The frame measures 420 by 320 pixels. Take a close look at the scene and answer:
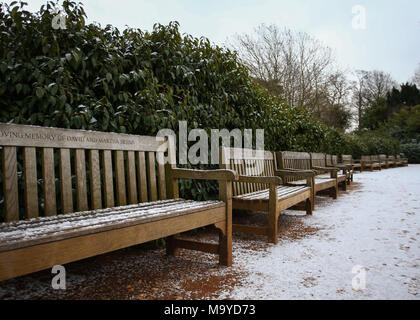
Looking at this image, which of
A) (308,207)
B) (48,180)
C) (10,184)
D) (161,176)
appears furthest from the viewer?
(308,207)

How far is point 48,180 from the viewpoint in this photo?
1951mm

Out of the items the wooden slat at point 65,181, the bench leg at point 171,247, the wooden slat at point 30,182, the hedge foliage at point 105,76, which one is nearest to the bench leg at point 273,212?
the hedge foliage at point 105,76

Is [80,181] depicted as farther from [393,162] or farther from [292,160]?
[393,162]

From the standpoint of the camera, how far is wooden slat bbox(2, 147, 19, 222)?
1.75 meters

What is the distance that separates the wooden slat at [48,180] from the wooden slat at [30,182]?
0.23 ft

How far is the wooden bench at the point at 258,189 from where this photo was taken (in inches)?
126

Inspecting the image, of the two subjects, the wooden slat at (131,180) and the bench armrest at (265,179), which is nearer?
the wooden slat at (131,180)

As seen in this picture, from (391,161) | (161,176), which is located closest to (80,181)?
(161,176)

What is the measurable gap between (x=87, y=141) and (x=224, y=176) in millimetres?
1074

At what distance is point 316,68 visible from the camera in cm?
1686

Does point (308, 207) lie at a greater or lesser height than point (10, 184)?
lesser

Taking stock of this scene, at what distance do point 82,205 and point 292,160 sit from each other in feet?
14.2

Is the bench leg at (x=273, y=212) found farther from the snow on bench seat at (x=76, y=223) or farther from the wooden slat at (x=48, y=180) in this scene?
the wooden slat at (x=48, y=180)

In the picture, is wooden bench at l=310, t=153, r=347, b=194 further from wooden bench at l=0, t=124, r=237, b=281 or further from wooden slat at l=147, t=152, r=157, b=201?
wooden slat at l=147, t=152, r=157, b=201
